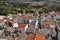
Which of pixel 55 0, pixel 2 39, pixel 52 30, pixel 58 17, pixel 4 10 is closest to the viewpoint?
pixel 2 39

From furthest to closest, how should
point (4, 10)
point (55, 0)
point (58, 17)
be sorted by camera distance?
point (55, 0) → point (4, 10) → point (58, 17)

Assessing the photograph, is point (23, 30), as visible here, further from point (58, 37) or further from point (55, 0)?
point (55, 0)

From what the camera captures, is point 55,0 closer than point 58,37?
No

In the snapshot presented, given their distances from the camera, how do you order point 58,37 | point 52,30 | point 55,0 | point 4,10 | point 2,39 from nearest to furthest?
point 2,39 < point 58,37 < point 52,30 < point 4,10 < point 55,0

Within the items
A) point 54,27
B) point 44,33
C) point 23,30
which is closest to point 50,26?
point 54,27

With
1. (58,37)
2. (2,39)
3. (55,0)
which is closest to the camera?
(2,39)

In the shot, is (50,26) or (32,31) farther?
(50,26)

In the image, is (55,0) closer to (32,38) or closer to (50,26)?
(50,26)

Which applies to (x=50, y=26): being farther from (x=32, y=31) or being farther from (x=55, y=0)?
(x=55, y=0)

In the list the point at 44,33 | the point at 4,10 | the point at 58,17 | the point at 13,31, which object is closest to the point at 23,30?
the point at 13,31
